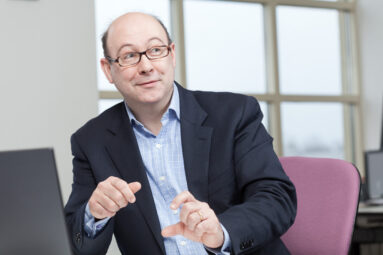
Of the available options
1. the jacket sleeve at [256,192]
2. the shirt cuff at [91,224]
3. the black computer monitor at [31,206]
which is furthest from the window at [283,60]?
the black computer monitor at [31,206]

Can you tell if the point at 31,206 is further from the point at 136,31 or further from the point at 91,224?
the point at 136,31

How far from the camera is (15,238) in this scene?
35.1 inches

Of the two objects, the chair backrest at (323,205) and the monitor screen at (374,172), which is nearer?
the chair backrest at (323,205)

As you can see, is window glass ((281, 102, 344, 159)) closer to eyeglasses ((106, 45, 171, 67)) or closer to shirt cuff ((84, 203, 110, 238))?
eyeglasses ((106, 45, 171, 67))

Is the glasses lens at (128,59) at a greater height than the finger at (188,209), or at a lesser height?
greater

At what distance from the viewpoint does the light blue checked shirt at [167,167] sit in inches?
69.9

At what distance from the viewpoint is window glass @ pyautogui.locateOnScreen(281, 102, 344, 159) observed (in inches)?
222

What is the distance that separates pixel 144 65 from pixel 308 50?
430cm

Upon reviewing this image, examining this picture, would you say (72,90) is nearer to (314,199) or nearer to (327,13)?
(314,199)

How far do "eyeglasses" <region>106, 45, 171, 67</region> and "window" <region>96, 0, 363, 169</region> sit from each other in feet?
10.0

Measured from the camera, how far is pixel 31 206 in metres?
0.91

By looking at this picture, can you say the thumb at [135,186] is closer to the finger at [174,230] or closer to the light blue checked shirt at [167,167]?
the finger at [174,230]

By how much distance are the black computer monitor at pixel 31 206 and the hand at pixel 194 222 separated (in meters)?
0.38

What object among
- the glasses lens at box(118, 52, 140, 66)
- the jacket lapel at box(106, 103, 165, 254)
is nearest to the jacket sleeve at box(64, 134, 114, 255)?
the jacket lapel at box(106, 103, 165, 254)
